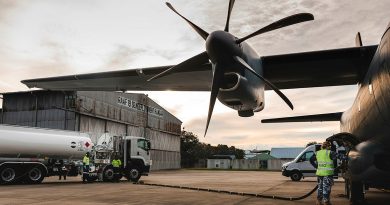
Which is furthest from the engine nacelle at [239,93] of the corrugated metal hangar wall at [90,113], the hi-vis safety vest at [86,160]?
the corrugated metal hangar wall at [90,113]

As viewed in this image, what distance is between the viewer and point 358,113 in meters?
9.80

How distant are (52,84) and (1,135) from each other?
8.67m

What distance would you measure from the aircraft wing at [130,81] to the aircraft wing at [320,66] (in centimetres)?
198

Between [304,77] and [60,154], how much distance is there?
16.8 meters

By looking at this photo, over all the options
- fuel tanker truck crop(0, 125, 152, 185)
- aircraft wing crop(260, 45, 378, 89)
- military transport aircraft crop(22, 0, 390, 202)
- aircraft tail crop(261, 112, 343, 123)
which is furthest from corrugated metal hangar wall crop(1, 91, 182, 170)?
aircraft wing crop(260, 45, 378, 89)

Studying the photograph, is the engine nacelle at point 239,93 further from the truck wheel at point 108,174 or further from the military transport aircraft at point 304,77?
the truck wheel at point 108,174

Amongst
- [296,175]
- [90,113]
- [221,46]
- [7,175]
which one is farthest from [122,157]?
[221,46]

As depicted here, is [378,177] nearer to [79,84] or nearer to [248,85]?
[248,85]

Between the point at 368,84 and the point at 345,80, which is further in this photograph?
the point at 345,80

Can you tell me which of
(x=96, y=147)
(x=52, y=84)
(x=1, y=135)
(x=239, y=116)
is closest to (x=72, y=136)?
(x=96, y=147)

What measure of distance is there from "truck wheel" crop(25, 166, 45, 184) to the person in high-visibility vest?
16755 mm

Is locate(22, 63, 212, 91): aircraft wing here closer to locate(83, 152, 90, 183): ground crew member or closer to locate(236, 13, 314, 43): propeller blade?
locate(236, 13, 314, 43): propeller blade

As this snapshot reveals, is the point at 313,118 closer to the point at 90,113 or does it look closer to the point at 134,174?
the point at 134,174

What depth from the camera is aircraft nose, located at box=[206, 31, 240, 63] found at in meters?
8.05
